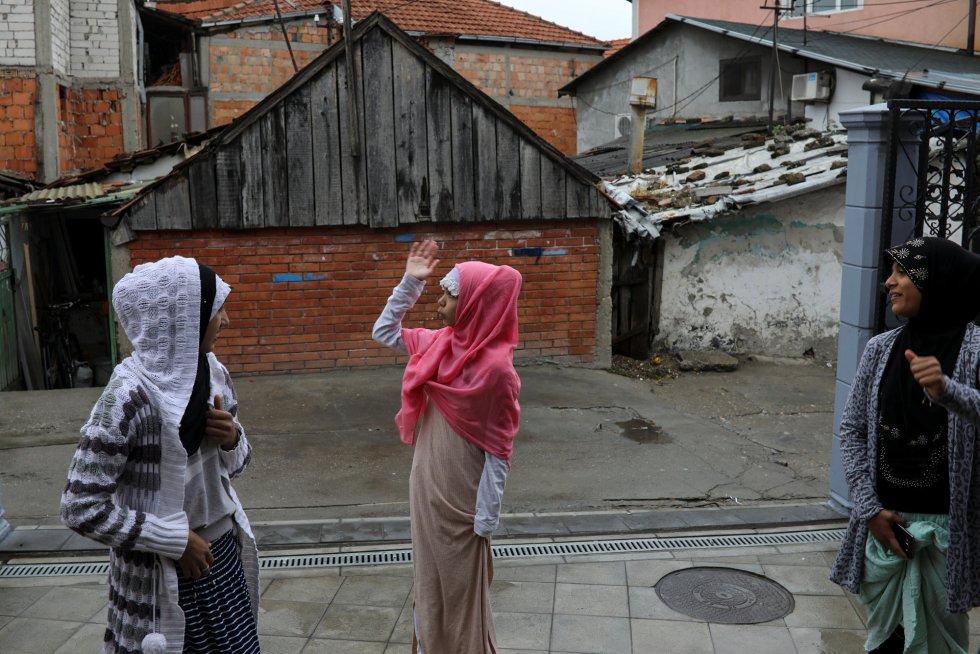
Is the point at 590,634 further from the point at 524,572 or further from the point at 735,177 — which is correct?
the point at 735,177

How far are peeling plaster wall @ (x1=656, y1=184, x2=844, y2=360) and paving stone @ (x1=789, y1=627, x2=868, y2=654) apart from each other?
24.7 ft

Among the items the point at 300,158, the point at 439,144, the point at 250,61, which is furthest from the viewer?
the point at 250,61

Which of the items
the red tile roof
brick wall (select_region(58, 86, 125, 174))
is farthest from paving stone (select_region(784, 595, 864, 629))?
the red tile roof

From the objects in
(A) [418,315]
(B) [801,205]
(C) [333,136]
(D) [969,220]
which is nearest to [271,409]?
(A) [418,315]

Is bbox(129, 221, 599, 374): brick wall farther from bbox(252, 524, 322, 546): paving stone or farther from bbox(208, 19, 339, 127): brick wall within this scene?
bbox(208, 19, 339, 127): brick wall

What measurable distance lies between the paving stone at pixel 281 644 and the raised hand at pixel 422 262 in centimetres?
183

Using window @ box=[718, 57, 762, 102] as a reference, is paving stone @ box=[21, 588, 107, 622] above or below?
below

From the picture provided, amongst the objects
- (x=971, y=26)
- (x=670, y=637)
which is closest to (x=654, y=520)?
(x=670, y=637)

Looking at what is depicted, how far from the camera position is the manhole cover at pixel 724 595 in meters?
4.51

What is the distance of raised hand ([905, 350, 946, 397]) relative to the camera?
283cm

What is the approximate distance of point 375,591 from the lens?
477 cm

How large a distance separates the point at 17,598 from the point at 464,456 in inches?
108

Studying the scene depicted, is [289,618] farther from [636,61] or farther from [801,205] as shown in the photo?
[636,61]

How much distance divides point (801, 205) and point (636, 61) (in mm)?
9183
